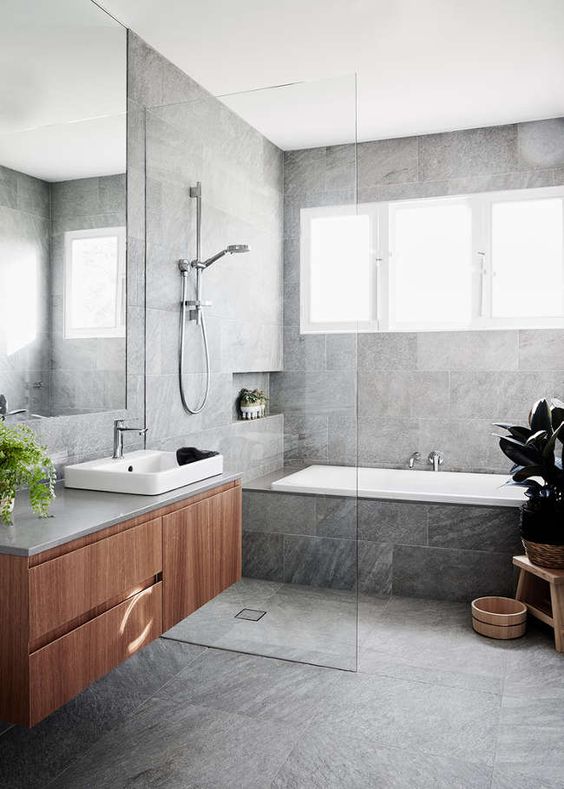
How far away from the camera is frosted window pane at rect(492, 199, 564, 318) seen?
14.3 feet

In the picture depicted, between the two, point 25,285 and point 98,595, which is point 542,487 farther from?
point 25,285

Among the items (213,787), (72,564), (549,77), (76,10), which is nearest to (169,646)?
(213,787)

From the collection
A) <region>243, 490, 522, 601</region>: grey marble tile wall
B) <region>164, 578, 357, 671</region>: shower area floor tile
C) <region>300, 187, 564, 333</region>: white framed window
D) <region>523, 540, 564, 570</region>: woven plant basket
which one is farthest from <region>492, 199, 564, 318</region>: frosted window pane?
<region>164, 578, 357, 671</region>: shower area floor tile

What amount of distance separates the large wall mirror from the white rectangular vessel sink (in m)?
0.25

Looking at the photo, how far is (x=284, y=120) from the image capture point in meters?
3.02

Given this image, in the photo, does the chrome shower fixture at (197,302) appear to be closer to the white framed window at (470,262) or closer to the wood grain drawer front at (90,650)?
the wood grain drawer front at (90,650)

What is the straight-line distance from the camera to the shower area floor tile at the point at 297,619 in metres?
2.92

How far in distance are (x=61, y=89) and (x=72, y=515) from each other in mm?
1724

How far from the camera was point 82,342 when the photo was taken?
2736mm

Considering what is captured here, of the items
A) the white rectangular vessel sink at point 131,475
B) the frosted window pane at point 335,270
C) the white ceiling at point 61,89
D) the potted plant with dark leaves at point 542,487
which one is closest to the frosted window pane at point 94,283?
the white ceiling at point 61,89

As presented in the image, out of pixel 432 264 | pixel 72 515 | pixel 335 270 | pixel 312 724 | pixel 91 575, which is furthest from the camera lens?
pixel 432 264

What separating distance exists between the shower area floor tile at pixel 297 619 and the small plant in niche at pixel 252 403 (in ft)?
2.34

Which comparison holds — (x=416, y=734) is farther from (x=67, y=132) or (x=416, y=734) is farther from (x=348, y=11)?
(x=348, y=11)

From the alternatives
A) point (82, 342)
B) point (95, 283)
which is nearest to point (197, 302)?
point (95, 283)
